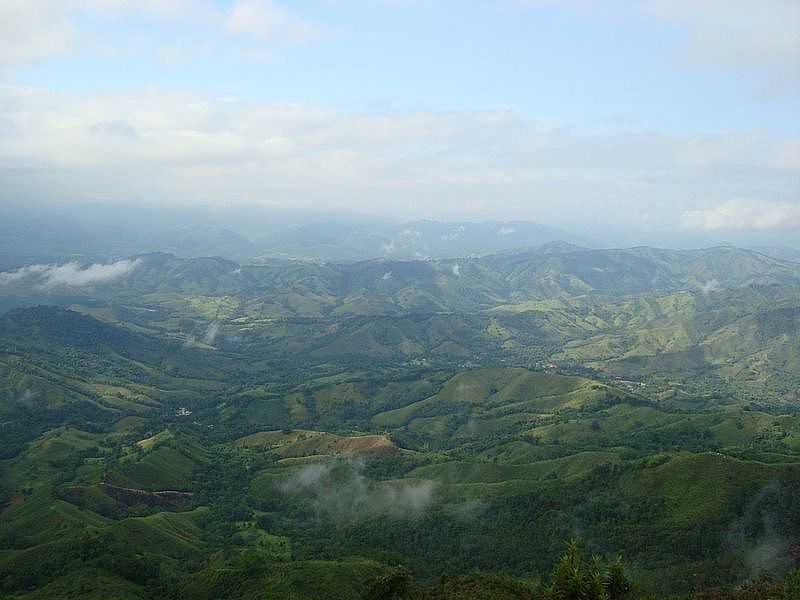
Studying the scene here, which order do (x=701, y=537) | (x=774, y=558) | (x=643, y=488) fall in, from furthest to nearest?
(x=643, y=488)
(x=701, y=537)
(x=774, y=558)

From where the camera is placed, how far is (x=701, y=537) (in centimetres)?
12888

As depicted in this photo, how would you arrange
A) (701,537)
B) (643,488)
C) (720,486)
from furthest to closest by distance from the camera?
(643,488), (720,486), (701,537)

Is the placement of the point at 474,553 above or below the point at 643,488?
below

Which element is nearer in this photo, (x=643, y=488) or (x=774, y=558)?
(x=774, y=558)

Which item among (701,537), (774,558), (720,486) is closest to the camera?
(774,558)

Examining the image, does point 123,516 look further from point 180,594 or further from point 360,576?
point 360,576

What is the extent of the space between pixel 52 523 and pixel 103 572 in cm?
3208

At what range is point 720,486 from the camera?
141125 mm

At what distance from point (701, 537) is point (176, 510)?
135223mm

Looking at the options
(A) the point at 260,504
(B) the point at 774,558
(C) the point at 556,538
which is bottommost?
(A) the point at 260,504

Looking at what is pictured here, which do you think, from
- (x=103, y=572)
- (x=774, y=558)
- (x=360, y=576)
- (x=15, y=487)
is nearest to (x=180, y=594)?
(x=103, y=572)

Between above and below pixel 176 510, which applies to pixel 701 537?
above

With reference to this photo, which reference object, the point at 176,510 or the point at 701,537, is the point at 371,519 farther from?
the point at 701,537

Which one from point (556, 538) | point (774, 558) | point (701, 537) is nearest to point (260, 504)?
point (556, 538)
